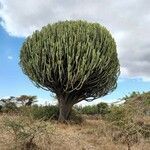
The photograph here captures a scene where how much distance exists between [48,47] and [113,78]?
410cm

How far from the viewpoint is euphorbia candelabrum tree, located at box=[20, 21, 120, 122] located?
1898 cm

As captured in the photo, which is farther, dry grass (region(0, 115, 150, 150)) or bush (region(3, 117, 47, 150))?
dry grass (region(0, 115, 150, 150))

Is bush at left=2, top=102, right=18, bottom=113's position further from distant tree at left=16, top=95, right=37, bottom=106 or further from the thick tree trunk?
the thick tree trunk

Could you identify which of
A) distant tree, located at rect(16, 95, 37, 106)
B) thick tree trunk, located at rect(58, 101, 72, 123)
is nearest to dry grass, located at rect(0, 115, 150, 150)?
thick tree trunk, located at rect(58, 101, 72, 123)

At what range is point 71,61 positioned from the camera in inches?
742

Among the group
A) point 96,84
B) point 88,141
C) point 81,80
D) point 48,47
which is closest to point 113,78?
point 96,84

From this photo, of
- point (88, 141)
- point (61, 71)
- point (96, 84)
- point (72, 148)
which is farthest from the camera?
point (96, 84)

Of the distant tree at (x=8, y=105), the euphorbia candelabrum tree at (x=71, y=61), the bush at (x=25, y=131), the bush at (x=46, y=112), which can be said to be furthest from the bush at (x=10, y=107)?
the bush at (x=25, y=131)

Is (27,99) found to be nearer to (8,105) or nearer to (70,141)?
(8,105)

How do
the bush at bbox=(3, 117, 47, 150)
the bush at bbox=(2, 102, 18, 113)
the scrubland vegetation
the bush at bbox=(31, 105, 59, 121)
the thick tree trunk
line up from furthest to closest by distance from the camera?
the bush at bbox=(2, 102, 18, 113)
the bush at bbox=(31, 105, 59, 121)
the thick tree trunk
the scrubland vegetation
the bush at bbox=(3, 117, 47, 150)

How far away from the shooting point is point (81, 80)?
19.3m

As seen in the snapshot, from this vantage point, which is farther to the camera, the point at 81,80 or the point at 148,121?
the point at 81,80

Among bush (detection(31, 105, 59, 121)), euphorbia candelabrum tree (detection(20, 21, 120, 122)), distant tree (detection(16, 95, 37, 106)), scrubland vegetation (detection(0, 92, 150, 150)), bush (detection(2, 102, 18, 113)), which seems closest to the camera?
scrubland vegetation (detection(0, 92, 150, 150))

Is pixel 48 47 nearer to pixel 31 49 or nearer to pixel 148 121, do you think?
pixel 31 49
